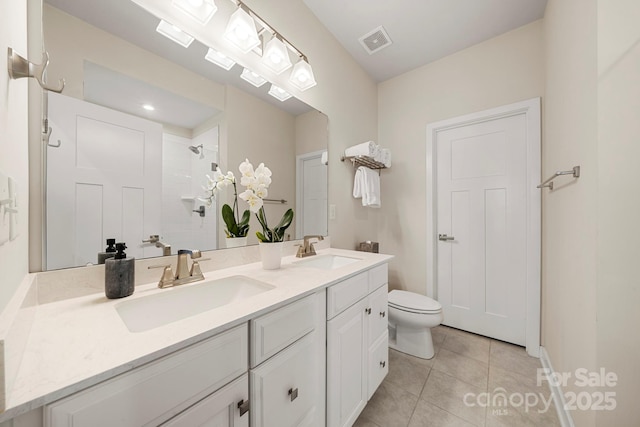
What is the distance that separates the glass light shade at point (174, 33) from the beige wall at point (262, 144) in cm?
25

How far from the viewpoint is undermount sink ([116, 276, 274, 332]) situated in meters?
0.72

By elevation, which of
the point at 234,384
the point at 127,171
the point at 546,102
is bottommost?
the point at 234,384

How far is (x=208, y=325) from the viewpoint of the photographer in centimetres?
56

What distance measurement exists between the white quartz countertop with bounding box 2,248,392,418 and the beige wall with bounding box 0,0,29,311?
118mm

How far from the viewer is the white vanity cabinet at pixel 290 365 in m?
0.67

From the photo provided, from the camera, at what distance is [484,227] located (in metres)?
1.99

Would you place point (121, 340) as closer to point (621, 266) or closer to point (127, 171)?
point (127, 171)

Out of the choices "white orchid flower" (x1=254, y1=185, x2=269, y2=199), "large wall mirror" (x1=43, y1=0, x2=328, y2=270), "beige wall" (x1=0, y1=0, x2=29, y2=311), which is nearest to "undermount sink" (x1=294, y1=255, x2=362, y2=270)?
"large wall mirror" (x1=43, y1=0, x2=328, y2=270)

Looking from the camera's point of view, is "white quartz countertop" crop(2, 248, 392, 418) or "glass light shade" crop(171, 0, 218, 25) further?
"glass light shade" crop(171, 0, 218, 25)

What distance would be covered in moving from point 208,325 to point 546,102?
97.4 inches

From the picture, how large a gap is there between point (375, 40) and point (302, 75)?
36.0 inches

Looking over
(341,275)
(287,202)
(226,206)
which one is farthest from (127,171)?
(341,275)

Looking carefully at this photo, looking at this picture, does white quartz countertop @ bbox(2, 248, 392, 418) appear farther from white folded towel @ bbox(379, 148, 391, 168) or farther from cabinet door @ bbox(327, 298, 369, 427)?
white folded towel @ bbox(379, 148, 391, 168)

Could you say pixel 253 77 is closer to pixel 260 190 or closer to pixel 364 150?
pixel 260 190
